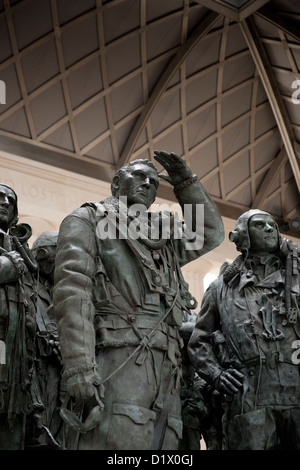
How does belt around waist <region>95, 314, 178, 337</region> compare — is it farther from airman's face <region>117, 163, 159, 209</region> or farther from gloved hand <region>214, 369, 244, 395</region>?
gloved hand <region>214, 369, 244, 395</region>

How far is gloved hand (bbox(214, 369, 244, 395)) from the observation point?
5.59m

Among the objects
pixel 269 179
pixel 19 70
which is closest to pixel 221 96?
pixel 269 179

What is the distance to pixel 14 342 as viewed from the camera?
555 cm

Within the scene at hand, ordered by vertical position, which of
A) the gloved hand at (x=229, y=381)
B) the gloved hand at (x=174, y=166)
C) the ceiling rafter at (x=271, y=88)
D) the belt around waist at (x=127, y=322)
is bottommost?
the gloved hand at (x=229, y=381)

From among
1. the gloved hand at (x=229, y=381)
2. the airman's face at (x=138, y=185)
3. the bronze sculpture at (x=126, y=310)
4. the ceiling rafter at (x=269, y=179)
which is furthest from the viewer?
the ceiling rafter at (x=269, y=179)

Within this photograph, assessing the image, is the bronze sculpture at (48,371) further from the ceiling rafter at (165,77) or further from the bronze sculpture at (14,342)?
the ceiling rafter at (165,77)

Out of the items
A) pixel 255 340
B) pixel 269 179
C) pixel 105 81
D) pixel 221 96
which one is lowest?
pixel 255 340

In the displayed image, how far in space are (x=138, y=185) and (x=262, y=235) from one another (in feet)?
4.72

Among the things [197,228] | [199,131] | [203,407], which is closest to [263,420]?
[203,407]

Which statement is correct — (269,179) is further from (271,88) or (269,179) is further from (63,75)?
(63,75)

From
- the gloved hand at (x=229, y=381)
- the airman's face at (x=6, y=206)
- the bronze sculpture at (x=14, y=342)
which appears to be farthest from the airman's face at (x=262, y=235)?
the airman's face at (x=6, y=206)

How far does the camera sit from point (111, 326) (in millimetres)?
4625

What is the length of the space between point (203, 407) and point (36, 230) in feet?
28.8

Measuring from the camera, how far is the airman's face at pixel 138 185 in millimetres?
5242
